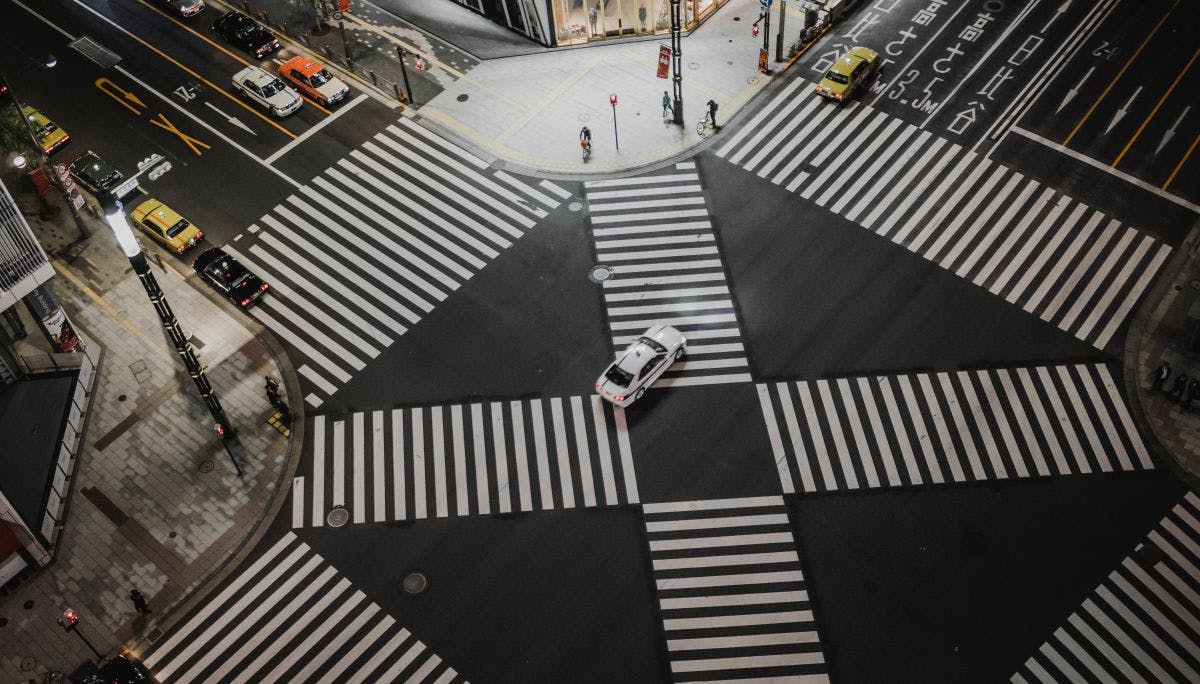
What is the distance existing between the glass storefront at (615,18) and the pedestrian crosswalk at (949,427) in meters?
27.0

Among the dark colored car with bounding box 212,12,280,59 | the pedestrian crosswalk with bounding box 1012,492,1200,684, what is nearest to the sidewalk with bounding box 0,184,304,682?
the dark colored car with bounding box 212,12,280,59

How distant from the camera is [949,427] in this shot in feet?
134

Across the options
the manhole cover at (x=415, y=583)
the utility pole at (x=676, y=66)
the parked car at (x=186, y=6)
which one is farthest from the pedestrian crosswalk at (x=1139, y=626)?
the parked car at (x=186, y=6)

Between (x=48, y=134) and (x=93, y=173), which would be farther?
(x=48, y=134)

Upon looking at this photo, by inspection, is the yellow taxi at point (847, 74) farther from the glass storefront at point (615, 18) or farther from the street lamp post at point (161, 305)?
the street lamp post at point (161, 305)

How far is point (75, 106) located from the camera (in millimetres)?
56875

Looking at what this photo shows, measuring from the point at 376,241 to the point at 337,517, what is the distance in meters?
15.7

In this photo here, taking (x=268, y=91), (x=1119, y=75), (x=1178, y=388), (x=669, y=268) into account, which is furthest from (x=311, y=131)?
(x=1119, y=75)

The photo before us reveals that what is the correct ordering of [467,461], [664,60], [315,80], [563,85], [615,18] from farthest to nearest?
[615,18]
[563,85]
[315,80]
[664,60]
[467,461]

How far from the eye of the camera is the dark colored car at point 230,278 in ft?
153

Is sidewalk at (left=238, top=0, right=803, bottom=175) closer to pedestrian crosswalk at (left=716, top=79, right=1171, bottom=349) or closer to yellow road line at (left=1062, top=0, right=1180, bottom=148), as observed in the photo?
pedestrian crosswalk at (left=716, top=79, right=1171, bottom=349)

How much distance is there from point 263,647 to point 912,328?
30529mm

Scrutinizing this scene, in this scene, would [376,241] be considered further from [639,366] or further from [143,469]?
[639,366]

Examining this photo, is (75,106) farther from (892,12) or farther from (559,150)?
(892,12)
